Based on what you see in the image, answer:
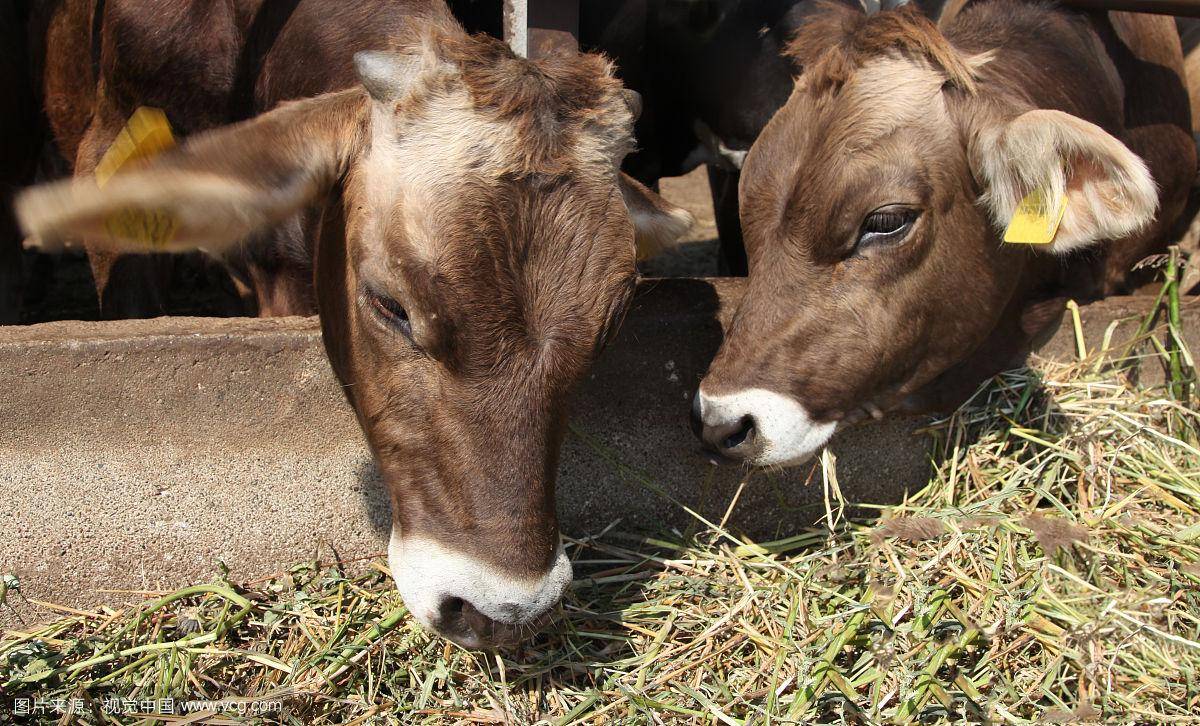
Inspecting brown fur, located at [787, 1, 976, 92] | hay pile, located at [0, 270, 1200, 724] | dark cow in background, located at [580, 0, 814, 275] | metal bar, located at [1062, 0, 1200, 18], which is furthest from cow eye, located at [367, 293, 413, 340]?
metal bar, located at [1062, 0, 1200, 18]

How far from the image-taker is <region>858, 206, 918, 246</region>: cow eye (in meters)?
3.05

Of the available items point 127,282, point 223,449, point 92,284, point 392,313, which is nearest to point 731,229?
point 127,282

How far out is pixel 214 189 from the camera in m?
2.48

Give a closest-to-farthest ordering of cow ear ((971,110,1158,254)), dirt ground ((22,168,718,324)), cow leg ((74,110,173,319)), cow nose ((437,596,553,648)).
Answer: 1. cow nose ((437,596,553,648))
2. cow ear ((971,110,1158,254))
3. cow leg ((74,110,173,319))
4. dirt ground ((22,168,718,324))

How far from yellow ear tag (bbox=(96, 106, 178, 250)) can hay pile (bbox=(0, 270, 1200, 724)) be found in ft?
3.54

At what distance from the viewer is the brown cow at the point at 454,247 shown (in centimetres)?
239

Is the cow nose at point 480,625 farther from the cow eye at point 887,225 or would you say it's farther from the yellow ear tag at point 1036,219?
the yellow ear tag at point 1036,219

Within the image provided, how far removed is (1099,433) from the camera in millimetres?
3465

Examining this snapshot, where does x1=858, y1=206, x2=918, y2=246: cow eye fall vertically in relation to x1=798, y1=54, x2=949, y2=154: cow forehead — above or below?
below

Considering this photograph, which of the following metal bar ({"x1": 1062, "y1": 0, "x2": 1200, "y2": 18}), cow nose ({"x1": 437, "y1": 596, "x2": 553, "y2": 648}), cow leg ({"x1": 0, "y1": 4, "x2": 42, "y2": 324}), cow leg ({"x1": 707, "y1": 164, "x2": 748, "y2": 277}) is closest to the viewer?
cow nose ({"x1": 437, "y1": 596, "x2": 553, "y2": 648})

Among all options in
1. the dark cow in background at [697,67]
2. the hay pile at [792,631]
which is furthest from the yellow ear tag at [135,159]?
the dark cow in background at [697,67]

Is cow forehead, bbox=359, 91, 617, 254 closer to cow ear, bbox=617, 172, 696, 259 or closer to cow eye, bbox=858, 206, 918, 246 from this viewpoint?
cow ear, bbox=617, 172, 696, 259

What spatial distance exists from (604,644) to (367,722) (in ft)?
2.20

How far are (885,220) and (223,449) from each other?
6.64 ft
